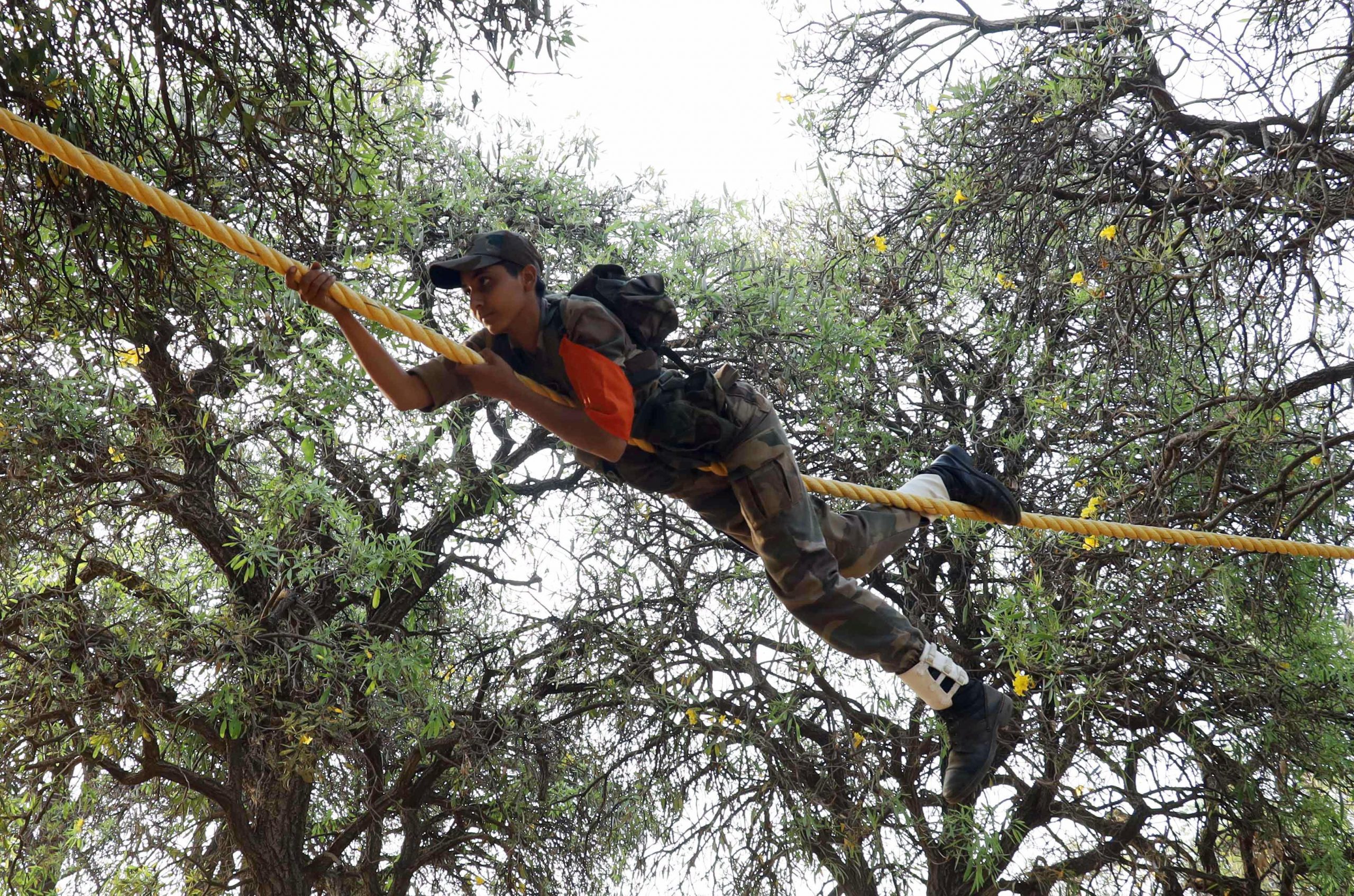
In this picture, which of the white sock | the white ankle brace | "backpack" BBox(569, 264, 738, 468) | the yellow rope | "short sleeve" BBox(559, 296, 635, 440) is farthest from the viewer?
the white sock

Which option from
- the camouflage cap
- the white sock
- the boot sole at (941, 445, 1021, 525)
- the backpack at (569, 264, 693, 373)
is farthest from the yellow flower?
the boot sole at (941, 445, 1021, 525)

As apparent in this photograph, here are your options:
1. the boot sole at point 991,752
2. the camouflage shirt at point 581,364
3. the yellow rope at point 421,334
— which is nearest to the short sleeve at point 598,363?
the camouflage shirt at point 581,364

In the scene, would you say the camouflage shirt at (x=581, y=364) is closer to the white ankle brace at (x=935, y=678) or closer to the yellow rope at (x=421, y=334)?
the yellow rope at (x=421, y=334)

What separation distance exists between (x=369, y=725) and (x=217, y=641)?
0.90 metres

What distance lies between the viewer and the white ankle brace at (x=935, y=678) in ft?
10.6

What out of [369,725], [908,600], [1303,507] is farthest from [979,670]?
[369,725]

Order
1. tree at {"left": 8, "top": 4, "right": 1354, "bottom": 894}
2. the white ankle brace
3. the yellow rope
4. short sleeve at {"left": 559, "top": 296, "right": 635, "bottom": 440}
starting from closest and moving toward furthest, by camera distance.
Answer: the yellow rope, short sleeve at {"left": 559, "top": 296, "right": 635, "bottom": 440}, the white ankle brace, tree at {"left": 8, "top": 4, "right": 1354, "bottom": 894}

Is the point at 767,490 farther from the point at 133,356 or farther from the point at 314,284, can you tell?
the point at 133,356

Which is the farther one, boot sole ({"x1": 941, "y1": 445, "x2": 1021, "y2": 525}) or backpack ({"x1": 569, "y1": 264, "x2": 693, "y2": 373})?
boot sole ({"x1": 941, "y1": 445, "x2": 1021, "y2": 525})

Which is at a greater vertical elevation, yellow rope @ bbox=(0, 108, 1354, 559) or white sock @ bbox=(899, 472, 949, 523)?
white sock @ bbox=(899, 472, 949, 523)

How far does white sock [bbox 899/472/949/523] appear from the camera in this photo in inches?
137

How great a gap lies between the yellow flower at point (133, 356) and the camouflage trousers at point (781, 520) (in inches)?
102

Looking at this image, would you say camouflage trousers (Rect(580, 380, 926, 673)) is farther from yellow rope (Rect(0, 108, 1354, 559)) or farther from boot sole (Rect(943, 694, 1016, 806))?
boot sole (Rect(943, 694, 1016, 806))

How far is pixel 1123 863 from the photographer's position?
6.26 meters
